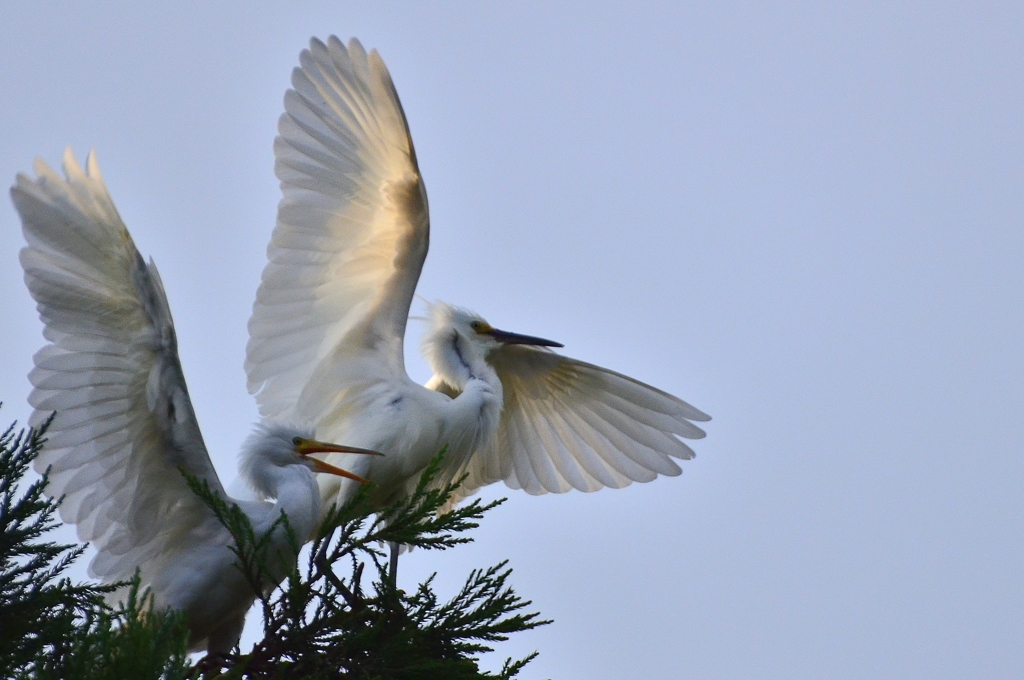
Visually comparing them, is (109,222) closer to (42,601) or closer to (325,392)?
(42,601)

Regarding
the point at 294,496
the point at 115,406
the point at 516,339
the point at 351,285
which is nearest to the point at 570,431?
the point at 516,339

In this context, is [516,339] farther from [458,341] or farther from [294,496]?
[294,496]

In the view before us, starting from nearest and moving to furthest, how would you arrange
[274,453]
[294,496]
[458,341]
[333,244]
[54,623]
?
1. [54,623]
2. [294,496]
3. [274,453]
4. [333,244]
5. [458,341]

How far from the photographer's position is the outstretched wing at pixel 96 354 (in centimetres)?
424

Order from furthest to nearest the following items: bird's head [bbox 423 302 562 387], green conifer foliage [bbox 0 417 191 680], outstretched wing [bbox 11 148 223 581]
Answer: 1. bird's head [bbox 423 302 562 387]
2. outstretched wing [bbox 11 148 223 581]
3. green conifer foliage [bbox 0 417 191 680]

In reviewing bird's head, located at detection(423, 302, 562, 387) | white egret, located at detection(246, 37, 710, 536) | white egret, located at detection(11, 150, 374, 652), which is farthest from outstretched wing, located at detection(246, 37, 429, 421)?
white egret, located at detection(11, 150, 374, 652)

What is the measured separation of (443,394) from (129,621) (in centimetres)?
398

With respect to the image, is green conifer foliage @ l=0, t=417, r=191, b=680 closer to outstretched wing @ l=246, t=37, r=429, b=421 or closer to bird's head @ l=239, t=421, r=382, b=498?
bird's head @ l=239, t=421, r=382, b=498

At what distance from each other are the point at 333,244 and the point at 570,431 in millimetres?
2088

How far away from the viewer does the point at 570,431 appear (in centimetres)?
790

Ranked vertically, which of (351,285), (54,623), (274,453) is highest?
(351,285)

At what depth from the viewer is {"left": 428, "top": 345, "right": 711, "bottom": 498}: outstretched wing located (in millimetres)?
7711

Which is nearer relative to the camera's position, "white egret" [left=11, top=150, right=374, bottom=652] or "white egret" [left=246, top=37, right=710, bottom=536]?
"white egret" [left=11, top=150, right=374, bottom=652]

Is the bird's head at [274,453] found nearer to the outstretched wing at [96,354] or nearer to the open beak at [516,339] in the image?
the outstretched wing at [96,354]
